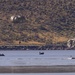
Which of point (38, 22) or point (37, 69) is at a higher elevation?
point (37, 69)

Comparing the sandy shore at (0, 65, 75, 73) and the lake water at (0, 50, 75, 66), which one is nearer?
the sandy shore at (0, 65, 75, 73)

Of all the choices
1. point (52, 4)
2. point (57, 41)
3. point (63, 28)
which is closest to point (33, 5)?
point (52, 4)

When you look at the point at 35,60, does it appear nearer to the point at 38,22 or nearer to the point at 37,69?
the point at 37,69

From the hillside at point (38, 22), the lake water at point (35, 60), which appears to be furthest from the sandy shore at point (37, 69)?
the hillside at point (38, 22)

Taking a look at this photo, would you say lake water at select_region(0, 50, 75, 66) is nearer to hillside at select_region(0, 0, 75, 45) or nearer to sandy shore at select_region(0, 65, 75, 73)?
sandy shore at select_region(0, 65, 75, 73)

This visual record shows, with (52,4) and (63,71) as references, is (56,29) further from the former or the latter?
(63,71)

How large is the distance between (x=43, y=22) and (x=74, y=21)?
5525 mm

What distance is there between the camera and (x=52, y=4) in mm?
108062

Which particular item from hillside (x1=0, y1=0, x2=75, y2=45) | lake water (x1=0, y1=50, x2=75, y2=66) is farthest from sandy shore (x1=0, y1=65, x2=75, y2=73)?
hillside (x1=0, y1=0, x2=75, y2=45)

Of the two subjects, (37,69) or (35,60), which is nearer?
(37,69)

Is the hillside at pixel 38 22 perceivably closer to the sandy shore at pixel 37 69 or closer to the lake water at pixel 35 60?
the lake water at pixel 35 60

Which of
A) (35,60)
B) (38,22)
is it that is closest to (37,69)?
(35,60)

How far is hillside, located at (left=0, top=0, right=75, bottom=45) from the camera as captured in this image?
9331 centimetres

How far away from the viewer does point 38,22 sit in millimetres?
101938
